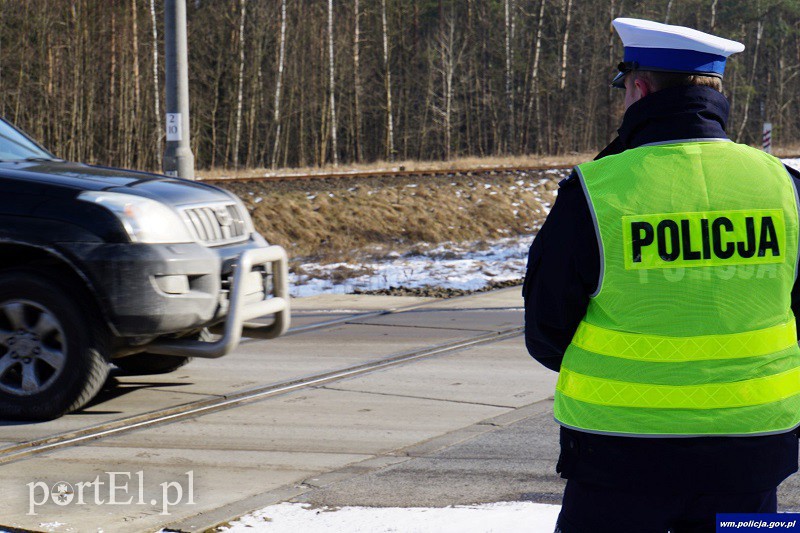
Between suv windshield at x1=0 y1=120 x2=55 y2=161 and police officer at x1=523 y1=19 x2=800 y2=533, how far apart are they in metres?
5.35

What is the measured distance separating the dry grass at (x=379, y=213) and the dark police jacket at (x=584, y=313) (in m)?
13.9

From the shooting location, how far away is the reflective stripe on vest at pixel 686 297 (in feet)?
7.93

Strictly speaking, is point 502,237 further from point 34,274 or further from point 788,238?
point 788,238

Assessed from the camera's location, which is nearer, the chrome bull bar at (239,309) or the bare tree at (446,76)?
the chrome bull bar at (239,309)

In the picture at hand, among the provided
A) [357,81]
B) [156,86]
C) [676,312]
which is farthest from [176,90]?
[357,81]

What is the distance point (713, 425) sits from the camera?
7.89 feet

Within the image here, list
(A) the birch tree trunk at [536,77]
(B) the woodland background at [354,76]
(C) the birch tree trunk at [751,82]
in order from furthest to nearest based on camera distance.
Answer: (C) the birch tree trunk at [751,82] < (A) the birch tree trunk at [536,77] < (B) the woodland background at [354,76]

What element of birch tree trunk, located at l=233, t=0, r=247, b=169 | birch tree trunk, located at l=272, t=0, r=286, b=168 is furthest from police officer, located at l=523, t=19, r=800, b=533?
birch tree trunk, located at l=272, t=0, r=286, b=168

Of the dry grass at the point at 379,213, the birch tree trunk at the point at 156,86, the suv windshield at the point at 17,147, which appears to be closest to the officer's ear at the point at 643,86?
the suv windshield at the point at 17,147

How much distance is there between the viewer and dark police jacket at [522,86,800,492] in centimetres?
240

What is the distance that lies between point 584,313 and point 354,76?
168 feet

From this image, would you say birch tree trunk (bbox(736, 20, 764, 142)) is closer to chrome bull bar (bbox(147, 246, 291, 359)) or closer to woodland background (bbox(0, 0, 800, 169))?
woodland background (bbox(0, 0, 800, 169))

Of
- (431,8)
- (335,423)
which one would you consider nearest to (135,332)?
(335,423)

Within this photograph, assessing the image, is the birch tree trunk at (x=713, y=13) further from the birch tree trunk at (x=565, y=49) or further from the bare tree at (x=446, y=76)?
the bare tree at (x=446, y=76)
